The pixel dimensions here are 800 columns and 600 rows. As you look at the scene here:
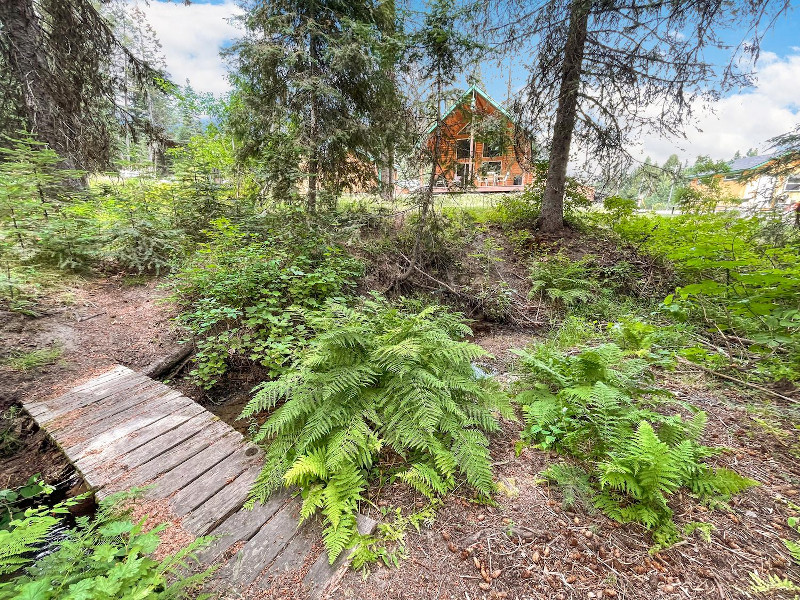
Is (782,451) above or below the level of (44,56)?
below

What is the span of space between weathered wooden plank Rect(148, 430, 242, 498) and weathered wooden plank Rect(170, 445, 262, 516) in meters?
0.05

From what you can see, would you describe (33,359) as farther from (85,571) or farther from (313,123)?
(313,123)

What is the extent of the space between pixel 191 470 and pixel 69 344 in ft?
9.82

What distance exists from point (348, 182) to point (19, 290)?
5.29 metres

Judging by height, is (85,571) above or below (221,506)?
above

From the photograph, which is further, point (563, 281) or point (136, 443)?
point (563, 281)

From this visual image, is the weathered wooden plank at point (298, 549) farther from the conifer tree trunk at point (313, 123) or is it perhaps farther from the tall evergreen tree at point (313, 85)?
→ the conifer tree trunk at point (313, 123)

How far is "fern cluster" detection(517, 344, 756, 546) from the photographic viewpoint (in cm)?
166

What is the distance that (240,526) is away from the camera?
187 cm

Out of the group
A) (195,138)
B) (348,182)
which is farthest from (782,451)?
(195,138)

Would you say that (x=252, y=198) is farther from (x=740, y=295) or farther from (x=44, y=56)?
(x=740, y=295)

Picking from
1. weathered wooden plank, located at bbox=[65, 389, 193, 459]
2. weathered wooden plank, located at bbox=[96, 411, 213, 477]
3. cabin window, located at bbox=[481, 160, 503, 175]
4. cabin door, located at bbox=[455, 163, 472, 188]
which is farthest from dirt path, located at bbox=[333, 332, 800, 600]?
cabin window, located at bbox=[481, 160, 503, 175]

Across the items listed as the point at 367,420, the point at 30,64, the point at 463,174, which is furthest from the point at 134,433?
the point at 30,64

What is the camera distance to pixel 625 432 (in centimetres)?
194
